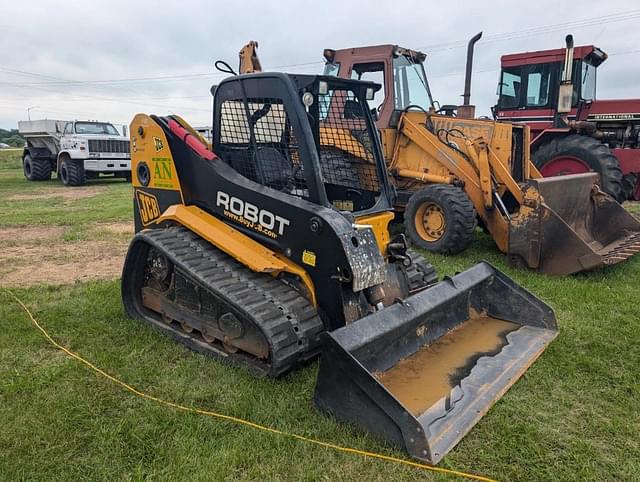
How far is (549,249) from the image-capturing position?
18.7ft

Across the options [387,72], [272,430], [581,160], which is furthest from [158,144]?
[581,160]

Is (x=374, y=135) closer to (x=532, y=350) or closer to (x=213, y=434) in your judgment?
(x=532, y=350)

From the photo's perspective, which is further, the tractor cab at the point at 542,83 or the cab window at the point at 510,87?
the cab window at the point at 510,87

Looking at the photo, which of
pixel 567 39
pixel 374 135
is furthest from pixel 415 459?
pixel 567 39

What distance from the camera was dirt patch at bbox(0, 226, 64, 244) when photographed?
7633 mm

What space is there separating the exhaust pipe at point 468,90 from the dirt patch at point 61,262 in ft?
17.6

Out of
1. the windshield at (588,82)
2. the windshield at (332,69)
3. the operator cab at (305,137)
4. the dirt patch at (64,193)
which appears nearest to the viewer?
the operator cab at (305,137)

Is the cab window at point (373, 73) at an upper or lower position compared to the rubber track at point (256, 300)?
upper

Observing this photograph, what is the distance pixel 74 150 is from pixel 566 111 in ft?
45.1

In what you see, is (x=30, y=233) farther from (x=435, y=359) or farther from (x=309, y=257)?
(x=435, y=359)

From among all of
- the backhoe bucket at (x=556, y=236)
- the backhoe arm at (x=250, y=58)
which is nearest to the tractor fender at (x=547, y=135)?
the backhoe bucket at (x=556, y=236)

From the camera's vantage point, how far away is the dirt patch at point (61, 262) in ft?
18.5

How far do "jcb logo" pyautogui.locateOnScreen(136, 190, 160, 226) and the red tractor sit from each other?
756 cm

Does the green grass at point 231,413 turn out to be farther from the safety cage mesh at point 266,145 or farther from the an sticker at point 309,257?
the safety cage mesh at point 266,145
